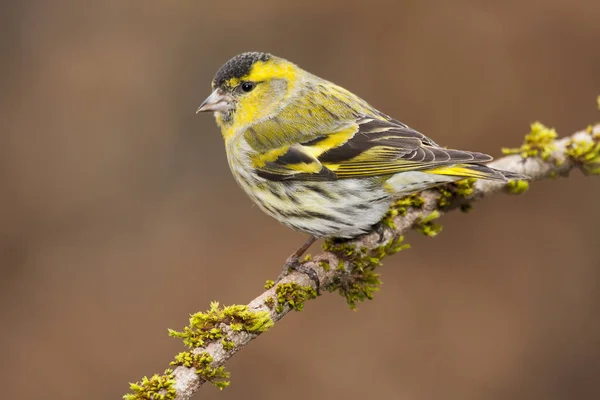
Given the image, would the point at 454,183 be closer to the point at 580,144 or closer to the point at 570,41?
the point at 580,144

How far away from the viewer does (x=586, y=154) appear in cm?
468

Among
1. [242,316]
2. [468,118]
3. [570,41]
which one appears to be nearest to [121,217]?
[468,118]

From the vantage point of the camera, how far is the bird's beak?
4.59m

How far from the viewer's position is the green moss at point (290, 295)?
368 cm

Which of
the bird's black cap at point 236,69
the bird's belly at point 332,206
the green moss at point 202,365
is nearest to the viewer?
the green moss at point 202,365

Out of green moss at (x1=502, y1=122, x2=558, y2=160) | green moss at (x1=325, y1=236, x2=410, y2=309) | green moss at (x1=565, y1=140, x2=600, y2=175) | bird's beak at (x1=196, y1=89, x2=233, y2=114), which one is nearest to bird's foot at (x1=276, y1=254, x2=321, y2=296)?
green moss at (x1=325, y1=236, x2=410, y2=309)

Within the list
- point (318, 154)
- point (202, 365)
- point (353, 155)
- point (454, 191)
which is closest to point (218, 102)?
point (318, 154)

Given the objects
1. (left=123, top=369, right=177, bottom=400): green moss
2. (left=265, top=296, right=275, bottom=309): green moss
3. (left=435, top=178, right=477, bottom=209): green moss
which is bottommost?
(left=123, top=369, right=177, bottom=400): green moss

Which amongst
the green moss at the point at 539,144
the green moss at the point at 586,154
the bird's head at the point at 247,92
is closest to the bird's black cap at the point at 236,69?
the bird's head at the point at 247,92

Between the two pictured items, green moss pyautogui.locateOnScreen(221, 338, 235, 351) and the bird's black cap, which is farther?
the bird's black cap

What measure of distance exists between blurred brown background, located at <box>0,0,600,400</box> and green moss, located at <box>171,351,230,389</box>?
12.2 ft

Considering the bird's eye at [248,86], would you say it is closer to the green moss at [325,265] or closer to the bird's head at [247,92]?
the bird's head at [247,92]

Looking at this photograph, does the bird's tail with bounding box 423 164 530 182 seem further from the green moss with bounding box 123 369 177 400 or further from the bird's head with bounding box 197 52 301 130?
the green moss with bounding box 123 369 177 400

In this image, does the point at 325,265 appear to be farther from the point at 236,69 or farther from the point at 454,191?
the point at 236,69
